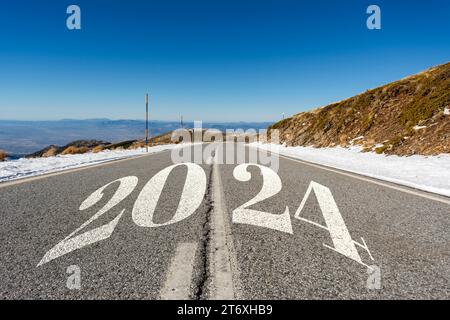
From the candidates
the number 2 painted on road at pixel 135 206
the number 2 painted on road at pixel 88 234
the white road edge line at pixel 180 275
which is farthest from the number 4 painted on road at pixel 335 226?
the number 2 painted on road at pixel 88 234

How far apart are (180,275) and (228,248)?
2.39 ft

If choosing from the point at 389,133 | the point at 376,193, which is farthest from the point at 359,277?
the point at 389,133

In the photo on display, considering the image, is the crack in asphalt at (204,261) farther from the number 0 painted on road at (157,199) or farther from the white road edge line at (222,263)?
the number 0 painted on road at (157,199)

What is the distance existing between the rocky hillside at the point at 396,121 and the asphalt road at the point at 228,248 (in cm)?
1119

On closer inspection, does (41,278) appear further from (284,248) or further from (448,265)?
(448,265)

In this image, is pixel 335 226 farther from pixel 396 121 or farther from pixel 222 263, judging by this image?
pixel 396 121

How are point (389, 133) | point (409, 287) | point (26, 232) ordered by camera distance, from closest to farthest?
point (409, 287)
point (26, 232)
point (389, 133)

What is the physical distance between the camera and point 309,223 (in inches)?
153

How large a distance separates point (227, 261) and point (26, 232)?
2463 mm

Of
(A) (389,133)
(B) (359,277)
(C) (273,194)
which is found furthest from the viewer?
(A) (389,133)

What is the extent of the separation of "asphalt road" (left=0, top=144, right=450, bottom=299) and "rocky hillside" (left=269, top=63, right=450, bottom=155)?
11185 millimetres

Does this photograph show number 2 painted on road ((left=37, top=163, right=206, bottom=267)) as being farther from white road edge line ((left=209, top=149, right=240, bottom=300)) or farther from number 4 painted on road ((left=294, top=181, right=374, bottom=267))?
number 4 painted on road ((left=294, top=181, right=374, bottom=267))

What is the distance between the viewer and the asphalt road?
2.17 m

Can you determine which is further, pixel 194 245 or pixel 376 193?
pixel 376 193
